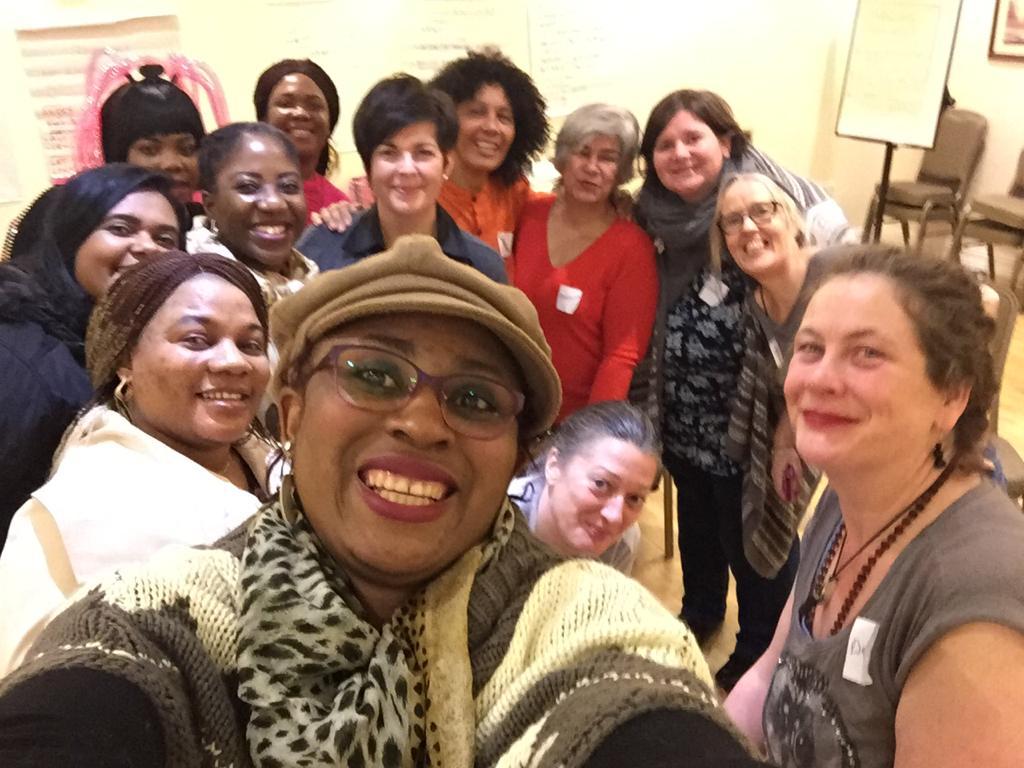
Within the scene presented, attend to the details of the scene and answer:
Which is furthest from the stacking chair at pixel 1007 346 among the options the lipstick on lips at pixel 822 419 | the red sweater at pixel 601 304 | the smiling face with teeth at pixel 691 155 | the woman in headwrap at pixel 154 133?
the woman in headwrap at pixel 154 133

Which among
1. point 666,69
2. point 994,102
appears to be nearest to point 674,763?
point 666,69

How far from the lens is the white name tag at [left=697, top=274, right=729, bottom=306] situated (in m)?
2.26

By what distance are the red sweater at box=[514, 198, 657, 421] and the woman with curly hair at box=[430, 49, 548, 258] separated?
21cm

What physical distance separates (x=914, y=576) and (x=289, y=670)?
784 millimetres

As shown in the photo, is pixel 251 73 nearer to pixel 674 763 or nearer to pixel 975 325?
pixel 975 325

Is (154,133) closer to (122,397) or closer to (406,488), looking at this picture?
(122,397)

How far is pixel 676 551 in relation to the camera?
316 cm

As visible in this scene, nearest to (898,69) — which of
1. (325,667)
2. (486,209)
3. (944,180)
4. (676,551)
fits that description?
(944,180)

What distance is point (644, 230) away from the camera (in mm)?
2492

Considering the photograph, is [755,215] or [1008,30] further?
[1008,30]

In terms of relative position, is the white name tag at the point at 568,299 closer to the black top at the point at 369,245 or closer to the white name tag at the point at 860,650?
the black top at the point at 369,245

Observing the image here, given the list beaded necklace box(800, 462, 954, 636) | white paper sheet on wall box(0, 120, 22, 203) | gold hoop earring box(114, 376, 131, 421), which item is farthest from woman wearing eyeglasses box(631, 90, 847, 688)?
white paper sheet on wall box(0, 120, 22, 203)

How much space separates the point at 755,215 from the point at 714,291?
0.26m

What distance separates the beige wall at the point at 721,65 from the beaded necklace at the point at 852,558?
3068 millimetres
